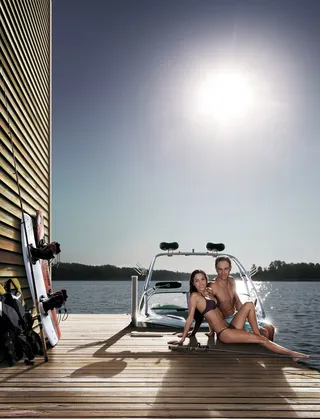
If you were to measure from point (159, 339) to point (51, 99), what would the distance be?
602 cm

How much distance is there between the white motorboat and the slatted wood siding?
1897 mm

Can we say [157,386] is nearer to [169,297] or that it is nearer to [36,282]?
[36,282]

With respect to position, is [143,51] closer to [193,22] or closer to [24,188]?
[193,22]

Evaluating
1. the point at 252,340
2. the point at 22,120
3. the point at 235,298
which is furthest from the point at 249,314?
the point at 22,120

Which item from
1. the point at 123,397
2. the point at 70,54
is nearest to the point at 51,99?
the point at 70,54

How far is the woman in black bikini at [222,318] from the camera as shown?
5516 millimetres

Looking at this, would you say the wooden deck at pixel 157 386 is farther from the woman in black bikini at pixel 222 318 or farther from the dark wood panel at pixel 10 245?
the dark wood panel at pixel 10 245

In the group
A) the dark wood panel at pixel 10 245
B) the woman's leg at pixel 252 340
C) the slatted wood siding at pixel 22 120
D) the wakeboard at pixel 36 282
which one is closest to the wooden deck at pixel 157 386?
the woman's leg at pixel 252 340

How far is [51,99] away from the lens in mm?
10906

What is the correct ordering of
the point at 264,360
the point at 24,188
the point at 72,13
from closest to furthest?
the point at 264,360
the point at 24,188
the point at 72,13

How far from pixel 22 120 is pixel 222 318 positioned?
4.05 m

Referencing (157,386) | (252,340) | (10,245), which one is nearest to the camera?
(157,386)

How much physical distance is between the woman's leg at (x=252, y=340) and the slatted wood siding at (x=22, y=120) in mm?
2703

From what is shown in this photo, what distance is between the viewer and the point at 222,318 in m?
5.79
